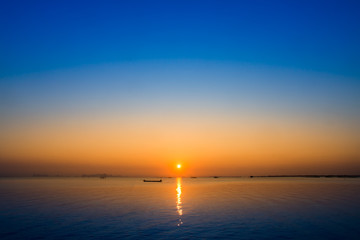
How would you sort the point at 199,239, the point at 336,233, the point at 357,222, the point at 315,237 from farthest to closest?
the point at 357,222
the point at 336,233
the point at 315,237
the point at 199,239

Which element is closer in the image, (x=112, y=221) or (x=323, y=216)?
(x=112, y=221)

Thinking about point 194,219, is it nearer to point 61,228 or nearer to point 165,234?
point 165,234

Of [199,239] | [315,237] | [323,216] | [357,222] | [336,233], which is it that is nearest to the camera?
[199,239]

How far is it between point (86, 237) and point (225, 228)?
16005 mm

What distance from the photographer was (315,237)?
29.0 meters

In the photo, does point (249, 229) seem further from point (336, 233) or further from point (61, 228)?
point (61, 228)

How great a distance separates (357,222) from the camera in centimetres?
3725

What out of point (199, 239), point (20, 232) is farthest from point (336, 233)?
point (20, 232)

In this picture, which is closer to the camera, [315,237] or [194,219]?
[315,237]

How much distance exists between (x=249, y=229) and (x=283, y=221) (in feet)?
27.7

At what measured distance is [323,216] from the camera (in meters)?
42.8

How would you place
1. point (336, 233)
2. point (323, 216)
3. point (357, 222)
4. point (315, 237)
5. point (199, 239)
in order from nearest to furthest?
point (199, 239)
point (315, 237)
point (336, 233)
point (357, 222)
point (323, 216)

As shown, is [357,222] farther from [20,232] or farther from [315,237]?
[20,232]

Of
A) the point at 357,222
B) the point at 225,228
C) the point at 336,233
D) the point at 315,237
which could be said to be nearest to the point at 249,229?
the point at 225,228
